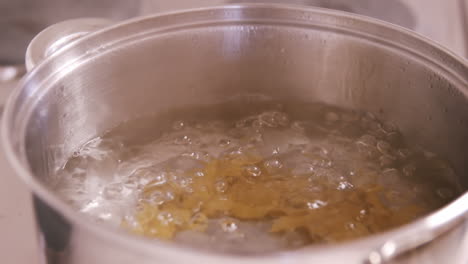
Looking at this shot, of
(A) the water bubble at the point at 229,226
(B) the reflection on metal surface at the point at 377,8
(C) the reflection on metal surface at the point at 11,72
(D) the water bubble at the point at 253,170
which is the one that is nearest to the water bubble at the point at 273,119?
(D) the water bubble at the point at 253,170

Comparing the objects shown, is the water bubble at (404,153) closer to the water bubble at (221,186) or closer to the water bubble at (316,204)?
the water bubble at (316,204)

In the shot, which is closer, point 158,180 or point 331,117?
point 158,180

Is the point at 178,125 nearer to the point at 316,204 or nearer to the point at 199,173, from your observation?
the point at 199,173

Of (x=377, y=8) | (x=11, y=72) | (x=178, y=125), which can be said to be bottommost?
(x=11, y=72)

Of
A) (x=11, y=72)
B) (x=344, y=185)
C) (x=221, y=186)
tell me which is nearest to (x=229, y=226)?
(x=221, y=186)

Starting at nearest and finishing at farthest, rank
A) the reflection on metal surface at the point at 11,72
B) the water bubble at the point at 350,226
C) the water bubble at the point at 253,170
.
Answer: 1. the water bubble at the point at 350,226
2. the water bubble at the point at 253,170
3. the reflection on metal surface at the point at 11,72

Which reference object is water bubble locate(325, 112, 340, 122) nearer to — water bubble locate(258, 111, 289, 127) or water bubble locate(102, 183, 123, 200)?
water bubble locate(258, 111, 289, 127)

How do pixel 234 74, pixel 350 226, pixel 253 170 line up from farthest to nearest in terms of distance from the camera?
pixel 234 74
pixel 253 170
pixel 350 226
